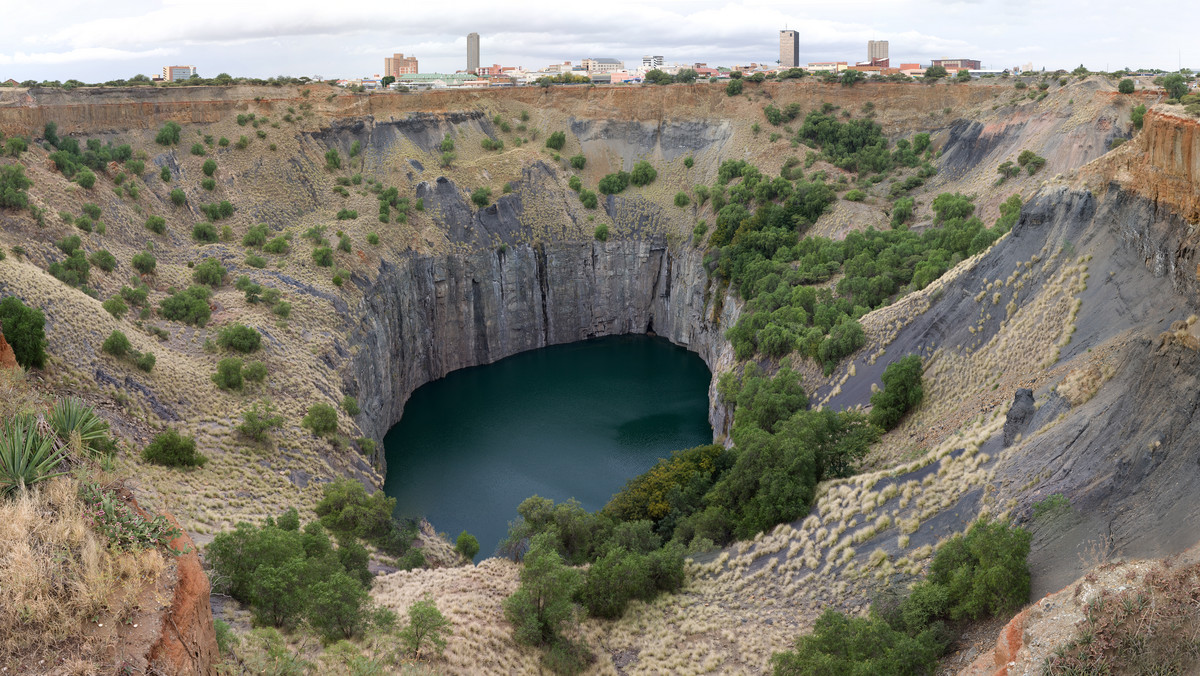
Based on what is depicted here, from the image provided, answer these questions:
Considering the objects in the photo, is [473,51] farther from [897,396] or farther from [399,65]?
[897,396]

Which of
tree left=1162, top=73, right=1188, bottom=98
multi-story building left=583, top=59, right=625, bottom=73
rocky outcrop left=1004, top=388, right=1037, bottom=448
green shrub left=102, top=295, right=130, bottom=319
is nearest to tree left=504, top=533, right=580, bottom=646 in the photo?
rocky outcrop left=1004, top=388, right=1037, bottom=448

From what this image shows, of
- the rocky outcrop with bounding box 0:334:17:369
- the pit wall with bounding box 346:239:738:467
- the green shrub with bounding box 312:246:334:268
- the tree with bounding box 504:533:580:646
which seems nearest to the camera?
the rocky outcrop with bounding box 0:334:17:369

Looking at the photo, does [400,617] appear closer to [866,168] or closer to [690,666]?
[690,666]

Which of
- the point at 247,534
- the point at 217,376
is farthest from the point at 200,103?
the point at 247,534

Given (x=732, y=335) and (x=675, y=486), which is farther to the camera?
(x=732, y=335)

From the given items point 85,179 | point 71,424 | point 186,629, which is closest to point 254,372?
point 85,179

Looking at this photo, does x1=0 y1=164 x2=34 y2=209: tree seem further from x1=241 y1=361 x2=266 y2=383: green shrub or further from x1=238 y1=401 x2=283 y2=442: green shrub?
x1=238 y1=401 x2=283 y2=442: green shrub
